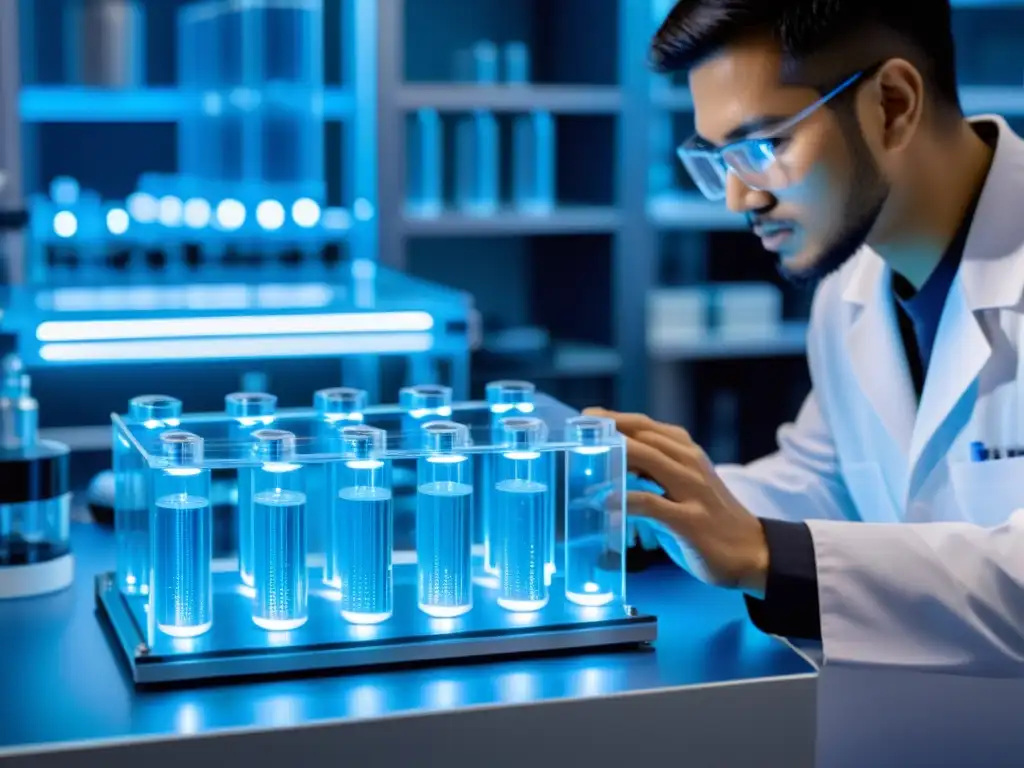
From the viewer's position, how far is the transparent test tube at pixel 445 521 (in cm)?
121

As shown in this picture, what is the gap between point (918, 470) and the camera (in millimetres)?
1702

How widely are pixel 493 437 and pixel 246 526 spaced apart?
0.22 metres

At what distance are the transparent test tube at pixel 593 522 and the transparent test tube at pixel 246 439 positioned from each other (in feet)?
0.87

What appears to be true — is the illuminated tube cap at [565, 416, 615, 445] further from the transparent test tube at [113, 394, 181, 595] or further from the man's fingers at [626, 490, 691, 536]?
the transparent test tube at [113, 394, 181, 595]

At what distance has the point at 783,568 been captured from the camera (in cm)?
132

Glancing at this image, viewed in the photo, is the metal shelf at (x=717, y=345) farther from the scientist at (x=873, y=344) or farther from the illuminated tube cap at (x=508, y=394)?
the illuminated tube cap at (x=508, y=394)

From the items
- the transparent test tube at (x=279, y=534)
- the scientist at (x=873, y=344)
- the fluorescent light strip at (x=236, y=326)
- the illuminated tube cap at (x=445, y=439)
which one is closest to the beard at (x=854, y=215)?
the scientist at (x=873, y=344)

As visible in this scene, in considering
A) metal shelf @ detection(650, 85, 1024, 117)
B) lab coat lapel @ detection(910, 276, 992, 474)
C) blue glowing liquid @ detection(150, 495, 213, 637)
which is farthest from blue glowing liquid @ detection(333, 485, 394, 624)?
metal shelf @ detection(650, 85, 1024, 117)

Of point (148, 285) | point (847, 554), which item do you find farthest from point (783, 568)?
point (148, 285)

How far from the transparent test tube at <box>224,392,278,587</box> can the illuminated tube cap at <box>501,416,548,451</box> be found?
0.21m

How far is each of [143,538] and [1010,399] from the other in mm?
918

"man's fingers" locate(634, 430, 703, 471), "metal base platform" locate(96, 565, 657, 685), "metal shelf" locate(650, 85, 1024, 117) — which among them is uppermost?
"metal shelf" locate(650, 85, 1024, 117)

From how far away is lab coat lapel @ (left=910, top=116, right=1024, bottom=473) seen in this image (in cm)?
165

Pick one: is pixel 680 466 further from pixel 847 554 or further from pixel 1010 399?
pixel 1010 399
